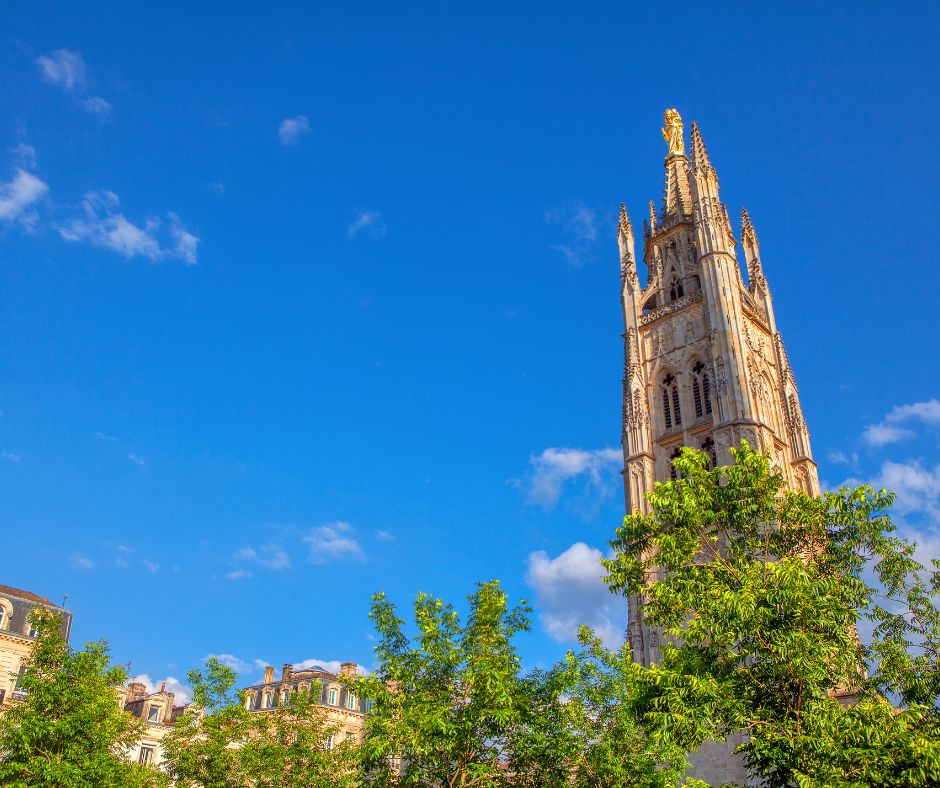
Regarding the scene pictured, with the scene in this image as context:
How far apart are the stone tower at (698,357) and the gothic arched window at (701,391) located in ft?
0.21

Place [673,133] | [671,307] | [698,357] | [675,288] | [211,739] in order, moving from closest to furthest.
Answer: [211,739], [698,357], [671,307], [675,288], [673,133]

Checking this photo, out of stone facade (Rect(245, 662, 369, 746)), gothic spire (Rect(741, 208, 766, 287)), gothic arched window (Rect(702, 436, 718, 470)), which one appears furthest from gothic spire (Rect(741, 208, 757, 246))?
stone facade (Rect(245, 662, 369, 746))

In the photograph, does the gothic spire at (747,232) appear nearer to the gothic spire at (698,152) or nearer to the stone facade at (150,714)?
the gothic spire at (698,152)

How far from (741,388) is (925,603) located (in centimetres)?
2763

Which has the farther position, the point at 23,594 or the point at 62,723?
the point at 23,594

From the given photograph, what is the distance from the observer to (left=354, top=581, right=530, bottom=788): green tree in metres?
20.1

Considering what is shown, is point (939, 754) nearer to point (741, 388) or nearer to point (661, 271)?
point (741, 388)

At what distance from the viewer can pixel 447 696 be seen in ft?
70.6

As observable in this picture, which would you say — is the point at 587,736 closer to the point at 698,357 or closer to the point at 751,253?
the point at 698,357

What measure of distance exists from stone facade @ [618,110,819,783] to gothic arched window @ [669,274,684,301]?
65 millimetres

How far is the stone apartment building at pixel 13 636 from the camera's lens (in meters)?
41.5

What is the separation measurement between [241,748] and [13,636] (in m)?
19.1

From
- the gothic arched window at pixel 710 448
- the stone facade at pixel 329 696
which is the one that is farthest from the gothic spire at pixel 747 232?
the stone facade at pixel 329 696

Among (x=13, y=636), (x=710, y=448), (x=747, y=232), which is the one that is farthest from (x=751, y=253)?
(x=13, y=636)
